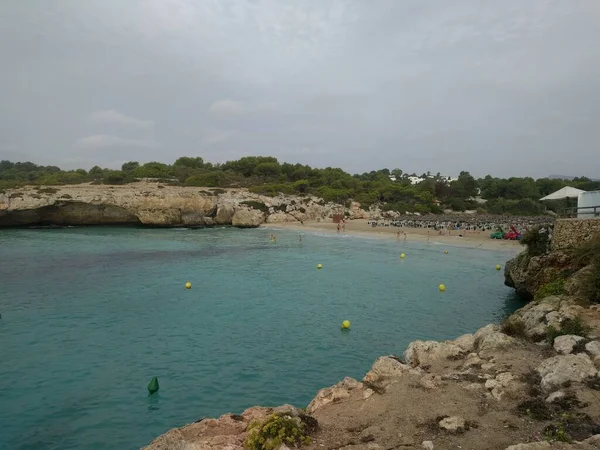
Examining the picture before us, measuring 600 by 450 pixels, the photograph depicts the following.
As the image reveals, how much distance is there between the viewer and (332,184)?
262ft

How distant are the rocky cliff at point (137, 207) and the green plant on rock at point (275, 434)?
50.1 meters

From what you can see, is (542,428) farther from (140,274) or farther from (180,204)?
(180,204)

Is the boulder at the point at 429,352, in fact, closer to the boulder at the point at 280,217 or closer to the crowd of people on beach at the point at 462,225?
the crowd of people on beach at the point at 462,225

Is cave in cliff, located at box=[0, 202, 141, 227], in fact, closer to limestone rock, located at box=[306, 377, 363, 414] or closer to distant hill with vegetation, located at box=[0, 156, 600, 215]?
distant hill with vegetation, located at box=[0, 156, 600, 215]

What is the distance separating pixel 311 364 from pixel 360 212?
→ 56384 mm

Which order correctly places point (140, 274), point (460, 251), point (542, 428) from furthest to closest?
point (460, 251), point (140, 274), point (542, 428)

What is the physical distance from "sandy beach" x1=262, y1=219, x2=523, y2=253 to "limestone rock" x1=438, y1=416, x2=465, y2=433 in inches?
1335

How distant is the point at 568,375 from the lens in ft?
21.8

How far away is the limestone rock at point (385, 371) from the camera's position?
773 centimetres

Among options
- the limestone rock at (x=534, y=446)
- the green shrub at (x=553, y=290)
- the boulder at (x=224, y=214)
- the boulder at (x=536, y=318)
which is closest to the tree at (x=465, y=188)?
the boulder at (x=224, y=214)

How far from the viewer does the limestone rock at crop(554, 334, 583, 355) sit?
25.8 feet

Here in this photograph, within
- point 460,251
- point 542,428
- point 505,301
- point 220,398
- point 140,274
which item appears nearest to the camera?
point 542,428

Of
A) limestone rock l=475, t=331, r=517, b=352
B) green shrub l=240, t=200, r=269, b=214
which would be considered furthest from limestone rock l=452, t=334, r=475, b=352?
green shrub l=240, t=200, r=269, b=214

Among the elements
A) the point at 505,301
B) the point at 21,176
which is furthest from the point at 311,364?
the point at 21,176
